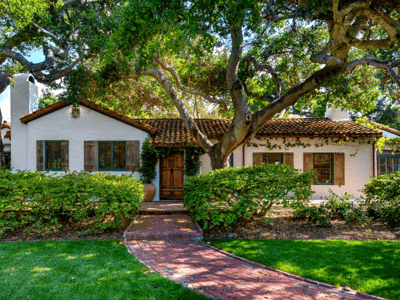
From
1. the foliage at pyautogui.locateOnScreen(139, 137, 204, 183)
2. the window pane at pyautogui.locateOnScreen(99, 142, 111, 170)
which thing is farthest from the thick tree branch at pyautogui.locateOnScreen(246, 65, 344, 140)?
the window pane at pyautogui.locateOnScreen(99, 142, 111, 170)

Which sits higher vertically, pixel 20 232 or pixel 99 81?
pixel 99 81

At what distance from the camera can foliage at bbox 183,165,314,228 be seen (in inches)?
264

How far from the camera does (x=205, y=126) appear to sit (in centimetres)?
1388

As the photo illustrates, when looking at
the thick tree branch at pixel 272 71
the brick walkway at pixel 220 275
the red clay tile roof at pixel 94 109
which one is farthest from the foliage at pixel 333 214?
the red clay tile roof at pixel 94 109

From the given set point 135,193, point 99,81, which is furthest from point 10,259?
point 99,81

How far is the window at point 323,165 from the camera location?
1307cm

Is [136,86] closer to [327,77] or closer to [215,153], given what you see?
[215,153]

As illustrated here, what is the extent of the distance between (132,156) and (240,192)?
672cm

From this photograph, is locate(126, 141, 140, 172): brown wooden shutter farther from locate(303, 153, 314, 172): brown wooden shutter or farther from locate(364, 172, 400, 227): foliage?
locate(364, 172, 400, 227): foliage

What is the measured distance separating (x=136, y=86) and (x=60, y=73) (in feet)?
19.4

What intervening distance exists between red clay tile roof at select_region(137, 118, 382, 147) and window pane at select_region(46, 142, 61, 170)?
4.58 m

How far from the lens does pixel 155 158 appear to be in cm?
1209

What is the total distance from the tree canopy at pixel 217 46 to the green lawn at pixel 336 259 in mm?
4850

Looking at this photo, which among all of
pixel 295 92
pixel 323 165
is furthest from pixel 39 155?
pixel 323 165
